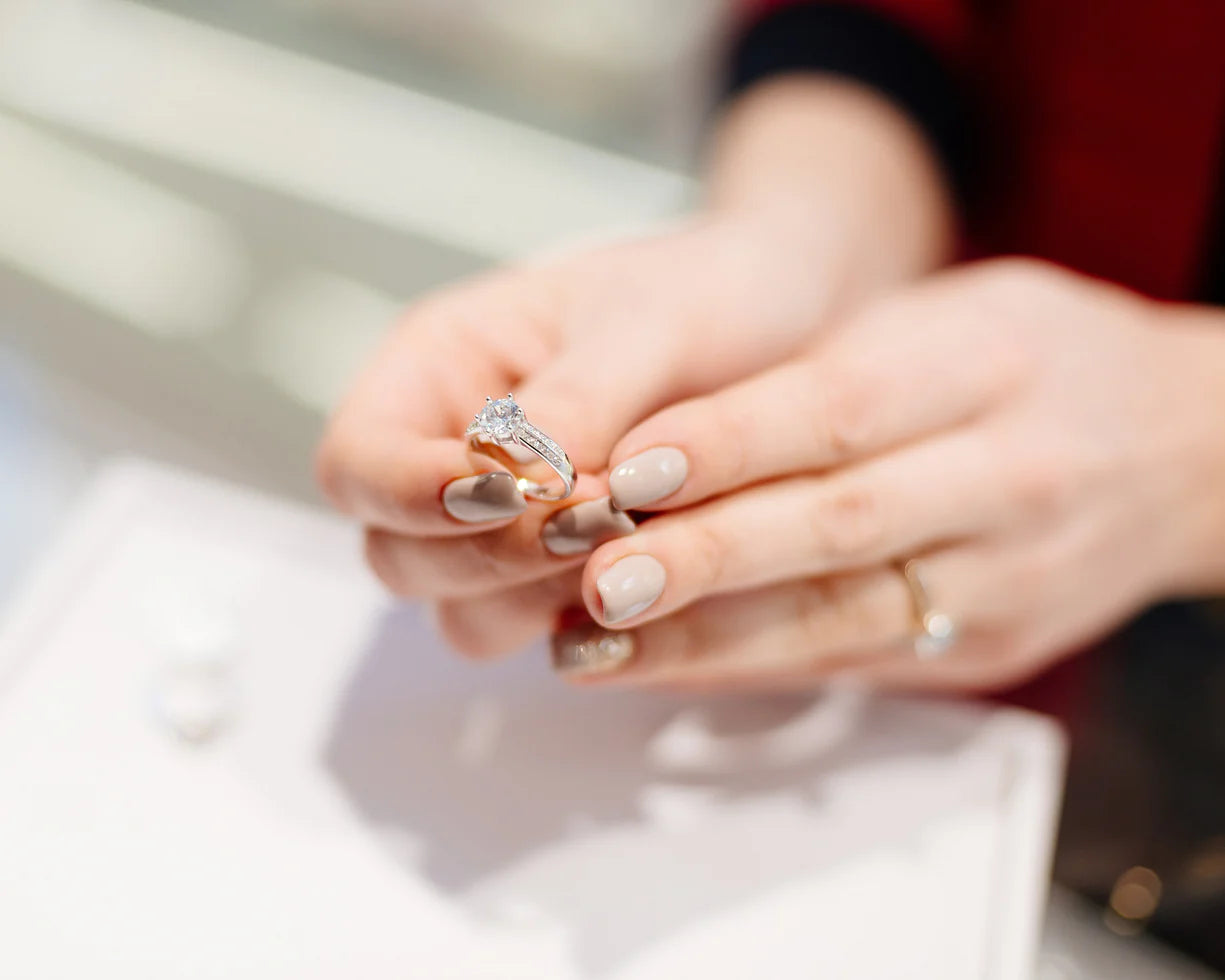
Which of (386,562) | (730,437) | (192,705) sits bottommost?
(192,705)

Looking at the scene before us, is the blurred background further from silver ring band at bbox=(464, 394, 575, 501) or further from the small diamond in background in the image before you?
silver ring band at bbox=(464, 394, 575, 501)

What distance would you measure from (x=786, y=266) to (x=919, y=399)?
11 cm

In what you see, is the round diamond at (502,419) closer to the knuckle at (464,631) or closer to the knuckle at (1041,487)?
the knuckle at (464,631)

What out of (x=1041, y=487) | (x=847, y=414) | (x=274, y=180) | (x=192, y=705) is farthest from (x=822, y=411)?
(x=274, y=180)

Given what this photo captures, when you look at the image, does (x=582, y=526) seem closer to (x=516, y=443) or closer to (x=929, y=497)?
(x=516, y=443)

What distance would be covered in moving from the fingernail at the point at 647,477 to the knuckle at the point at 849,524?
7 cm

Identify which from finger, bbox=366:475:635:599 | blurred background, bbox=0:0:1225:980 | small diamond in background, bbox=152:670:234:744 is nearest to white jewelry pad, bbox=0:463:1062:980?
small diamond in background, bbox=152:670:234:744

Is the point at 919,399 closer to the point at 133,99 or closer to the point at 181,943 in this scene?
the point at 181,943

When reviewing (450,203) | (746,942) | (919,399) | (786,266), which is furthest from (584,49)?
(746,942)

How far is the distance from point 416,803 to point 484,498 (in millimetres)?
162

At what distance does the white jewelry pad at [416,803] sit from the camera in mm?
370

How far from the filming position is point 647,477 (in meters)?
0.33

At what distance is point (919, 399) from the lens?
0.41 meters

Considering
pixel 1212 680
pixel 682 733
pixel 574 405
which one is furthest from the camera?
pixel 1212 680
